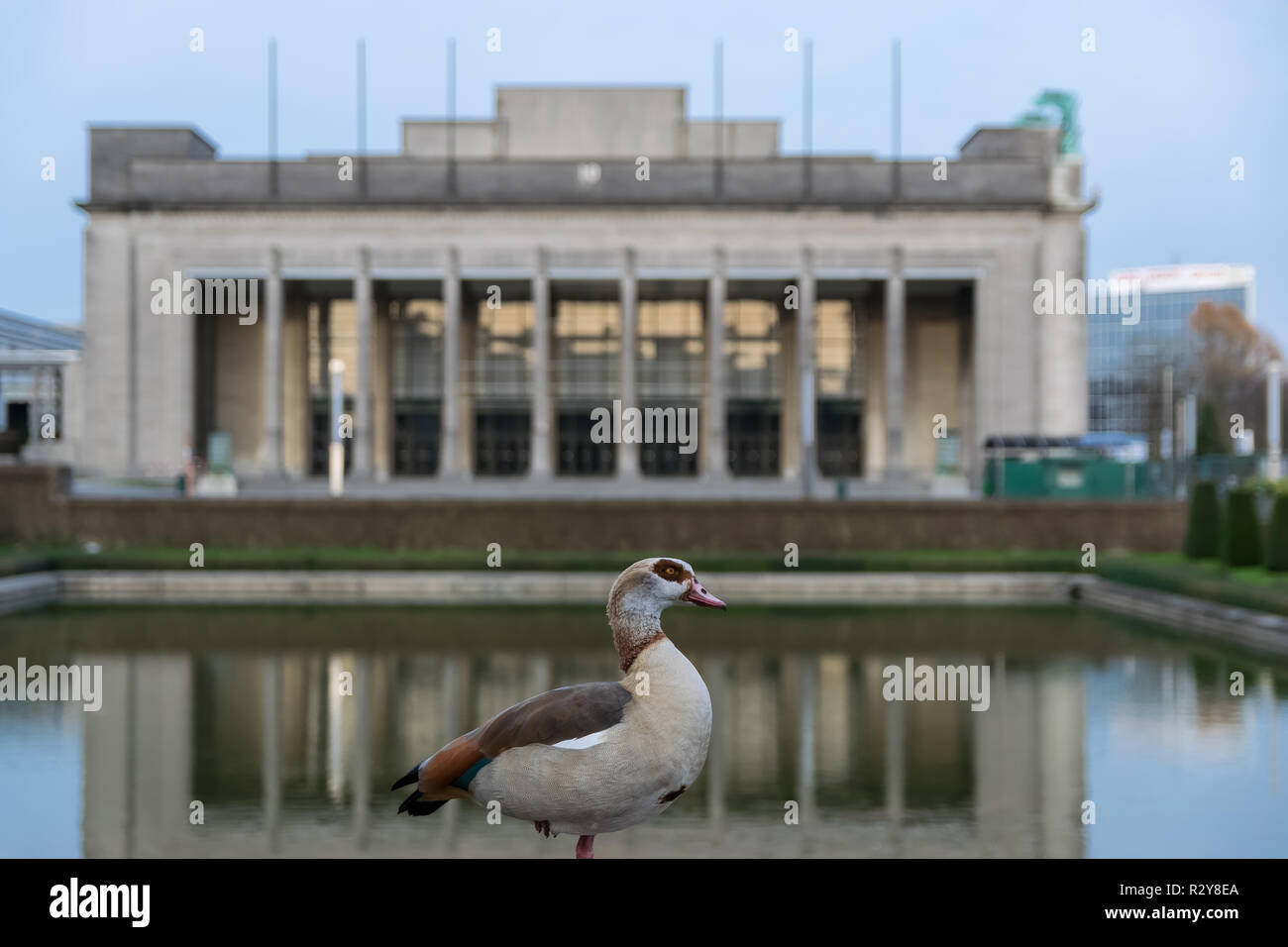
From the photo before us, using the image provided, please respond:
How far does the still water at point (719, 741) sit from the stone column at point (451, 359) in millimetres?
38808

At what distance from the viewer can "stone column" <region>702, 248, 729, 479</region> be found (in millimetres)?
58125

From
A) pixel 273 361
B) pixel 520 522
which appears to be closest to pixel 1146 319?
pixel 273 361

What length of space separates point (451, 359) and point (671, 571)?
55.7 metres

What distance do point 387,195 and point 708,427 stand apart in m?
19.1

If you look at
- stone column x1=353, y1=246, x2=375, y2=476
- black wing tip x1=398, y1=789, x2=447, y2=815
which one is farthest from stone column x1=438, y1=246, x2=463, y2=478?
black wing tip x1=398, y1=789, x2=447, y2=815

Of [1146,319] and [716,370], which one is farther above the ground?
[1146,319]

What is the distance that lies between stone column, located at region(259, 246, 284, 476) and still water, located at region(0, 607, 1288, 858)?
126ft

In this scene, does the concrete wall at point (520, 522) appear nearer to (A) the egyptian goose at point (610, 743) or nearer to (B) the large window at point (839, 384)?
(A) the egyptian goose at point (610, 743)

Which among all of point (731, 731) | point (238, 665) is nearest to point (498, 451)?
point (238, 665)

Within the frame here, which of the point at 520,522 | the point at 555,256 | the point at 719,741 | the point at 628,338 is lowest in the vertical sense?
the point at 719,741

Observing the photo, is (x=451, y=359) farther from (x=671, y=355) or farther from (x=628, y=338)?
(x=671, y=355)

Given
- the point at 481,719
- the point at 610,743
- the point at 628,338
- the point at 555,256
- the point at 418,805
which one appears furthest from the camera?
the point at 555,256

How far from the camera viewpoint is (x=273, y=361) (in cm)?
5778

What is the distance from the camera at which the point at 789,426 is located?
63562mm
